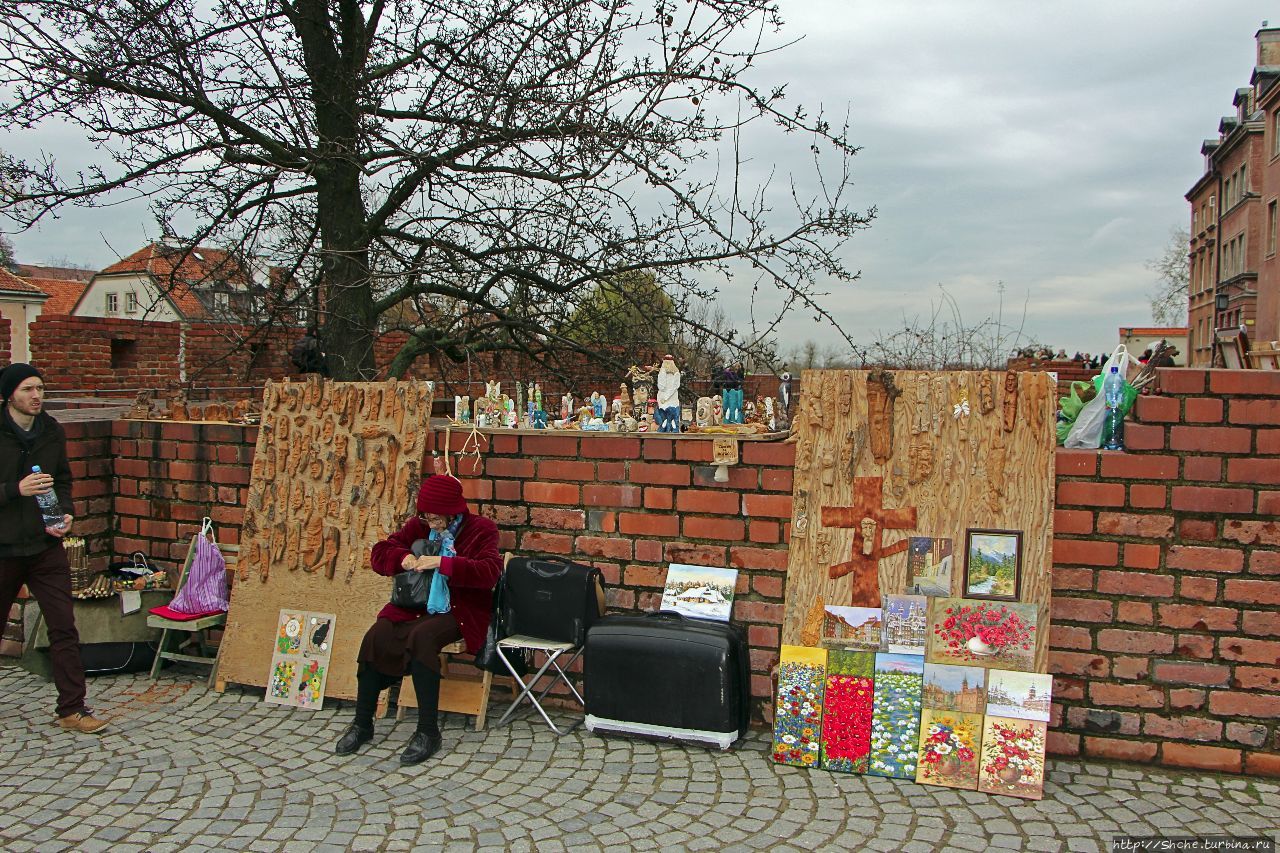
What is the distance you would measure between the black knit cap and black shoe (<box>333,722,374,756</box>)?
2554 millimetres

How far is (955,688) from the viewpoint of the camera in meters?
3.91

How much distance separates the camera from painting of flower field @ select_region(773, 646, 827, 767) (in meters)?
4.02

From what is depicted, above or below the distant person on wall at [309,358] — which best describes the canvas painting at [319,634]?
below

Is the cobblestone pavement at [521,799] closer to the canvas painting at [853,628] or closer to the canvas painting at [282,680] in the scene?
the canvas painting at [282,680]

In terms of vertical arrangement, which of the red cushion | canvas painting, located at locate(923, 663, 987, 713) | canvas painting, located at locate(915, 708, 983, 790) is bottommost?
canvas painting, located at locate(915, 708, 983, 790)

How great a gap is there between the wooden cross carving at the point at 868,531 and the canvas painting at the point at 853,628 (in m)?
0.05

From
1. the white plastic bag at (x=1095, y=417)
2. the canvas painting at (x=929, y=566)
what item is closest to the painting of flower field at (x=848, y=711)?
the canvas painting at (x=929, y=566)

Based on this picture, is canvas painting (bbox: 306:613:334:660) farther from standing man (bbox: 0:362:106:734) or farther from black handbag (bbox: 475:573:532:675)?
standing man (bbox: 0:362:106:734)

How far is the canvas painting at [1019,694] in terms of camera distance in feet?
12.4

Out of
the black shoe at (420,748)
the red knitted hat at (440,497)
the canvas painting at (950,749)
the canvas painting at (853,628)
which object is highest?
the red knitted hat at (440,497)

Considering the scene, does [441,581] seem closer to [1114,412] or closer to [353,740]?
[353,740]

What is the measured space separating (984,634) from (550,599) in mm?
2125

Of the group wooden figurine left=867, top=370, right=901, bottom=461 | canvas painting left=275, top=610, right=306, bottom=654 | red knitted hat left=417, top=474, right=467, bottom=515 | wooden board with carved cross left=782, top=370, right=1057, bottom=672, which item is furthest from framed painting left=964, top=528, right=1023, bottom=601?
canvas painting left=275, top=610, right=306, bottom=654

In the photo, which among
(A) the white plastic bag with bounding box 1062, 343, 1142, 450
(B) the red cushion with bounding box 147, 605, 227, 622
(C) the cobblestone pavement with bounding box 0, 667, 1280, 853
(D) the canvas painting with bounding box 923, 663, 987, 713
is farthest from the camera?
(B) the red cushion with bounding box 147, 605, 227, 622
